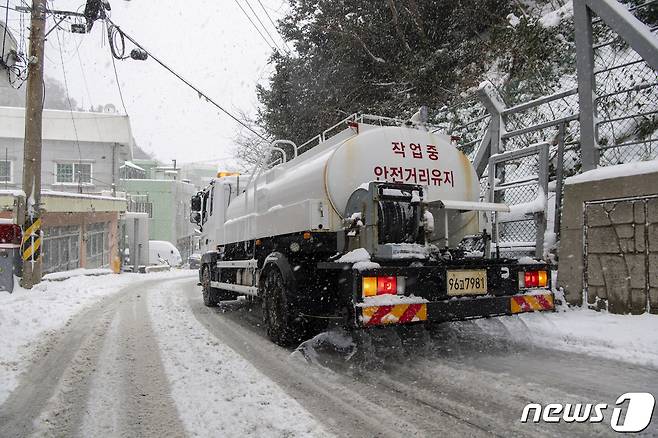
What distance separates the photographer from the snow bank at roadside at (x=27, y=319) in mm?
4996

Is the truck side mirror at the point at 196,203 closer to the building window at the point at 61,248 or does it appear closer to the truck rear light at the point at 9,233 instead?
the truck rear light at the point at 9,233

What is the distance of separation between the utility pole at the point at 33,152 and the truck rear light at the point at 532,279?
1269cm

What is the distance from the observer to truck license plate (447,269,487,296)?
466 cm

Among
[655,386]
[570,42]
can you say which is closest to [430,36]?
[570,42]

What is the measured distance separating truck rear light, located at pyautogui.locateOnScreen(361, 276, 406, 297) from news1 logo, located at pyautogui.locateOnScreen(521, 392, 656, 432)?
4.71ft

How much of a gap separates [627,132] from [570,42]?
14.3ft

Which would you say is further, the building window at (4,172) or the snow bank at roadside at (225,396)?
the building window at (4,172)

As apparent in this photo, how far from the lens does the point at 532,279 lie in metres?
5.25

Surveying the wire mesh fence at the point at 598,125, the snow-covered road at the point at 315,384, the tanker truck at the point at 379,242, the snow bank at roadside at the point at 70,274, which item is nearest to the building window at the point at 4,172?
the snow bank at roadside at the point at 70,274

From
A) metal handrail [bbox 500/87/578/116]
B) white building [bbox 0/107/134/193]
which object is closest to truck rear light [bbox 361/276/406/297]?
metal handrail [bbox 500/87/578/116]

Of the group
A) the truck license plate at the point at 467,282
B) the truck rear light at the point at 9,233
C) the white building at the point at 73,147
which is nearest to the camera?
the truck license plate at the point at 467,282

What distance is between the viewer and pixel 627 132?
713cm

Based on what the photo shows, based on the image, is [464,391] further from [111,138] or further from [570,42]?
[111,138]

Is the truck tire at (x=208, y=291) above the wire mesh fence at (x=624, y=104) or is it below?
below
